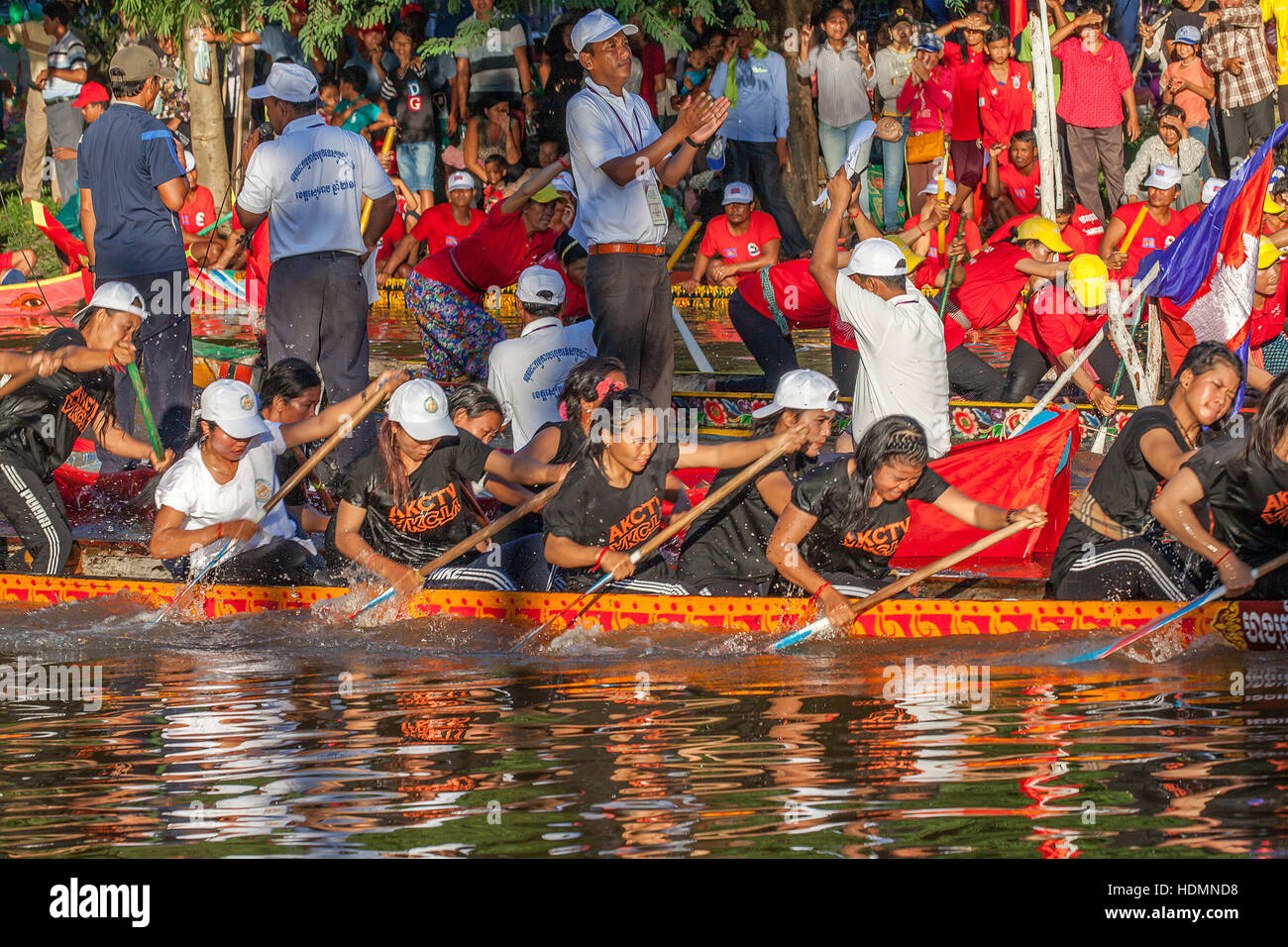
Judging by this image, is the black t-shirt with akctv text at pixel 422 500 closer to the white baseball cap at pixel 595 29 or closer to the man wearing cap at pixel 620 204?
the man wearing cap at pixel 620 204

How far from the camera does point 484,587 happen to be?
322 inches

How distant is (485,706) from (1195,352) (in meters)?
3.45

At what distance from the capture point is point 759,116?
1594cm

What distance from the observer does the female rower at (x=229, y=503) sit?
8.16m

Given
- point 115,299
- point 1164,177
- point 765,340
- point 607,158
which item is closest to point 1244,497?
point 607,158

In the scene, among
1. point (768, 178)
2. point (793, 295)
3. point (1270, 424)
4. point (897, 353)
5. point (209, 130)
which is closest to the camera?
point (1270, 424)

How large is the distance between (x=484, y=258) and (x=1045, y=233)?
354 centimetres

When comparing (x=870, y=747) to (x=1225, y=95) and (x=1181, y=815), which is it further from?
(x=1225, y=95)

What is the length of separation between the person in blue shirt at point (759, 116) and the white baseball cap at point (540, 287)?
21.2 ft

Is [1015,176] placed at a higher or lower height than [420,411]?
higher

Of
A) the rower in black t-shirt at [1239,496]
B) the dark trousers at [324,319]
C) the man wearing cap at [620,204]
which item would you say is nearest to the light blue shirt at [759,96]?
the man wearing cap at [620,204]

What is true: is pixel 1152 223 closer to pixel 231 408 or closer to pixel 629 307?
pixel 629 307

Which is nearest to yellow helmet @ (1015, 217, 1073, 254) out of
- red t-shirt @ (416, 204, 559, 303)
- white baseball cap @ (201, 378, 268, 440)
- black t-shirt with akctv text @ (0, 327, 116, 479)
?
red t-shirt @ (416, 204, 559, 303)
